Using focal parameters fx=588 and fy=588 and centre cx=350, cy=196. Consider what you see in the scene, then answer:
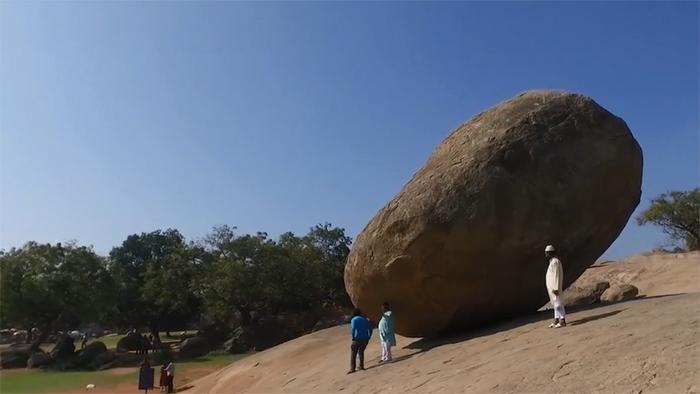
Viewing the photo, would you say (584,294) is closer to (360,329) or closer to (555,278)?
(555,278)

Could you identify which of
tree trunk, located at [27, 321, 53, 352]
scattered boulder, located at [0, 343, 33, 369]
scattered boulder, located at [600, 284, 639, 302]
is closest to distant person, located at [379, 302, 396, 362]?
scattered boulder, located at [600, 284, 639, 302]

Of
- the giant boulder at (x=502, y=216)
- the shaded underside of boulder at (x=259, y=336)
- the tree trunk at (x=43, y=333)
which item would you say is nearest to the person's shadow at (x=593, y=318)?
the giant boulder at (x=502, y=216)

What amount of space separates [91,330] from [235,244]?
39.7 meters

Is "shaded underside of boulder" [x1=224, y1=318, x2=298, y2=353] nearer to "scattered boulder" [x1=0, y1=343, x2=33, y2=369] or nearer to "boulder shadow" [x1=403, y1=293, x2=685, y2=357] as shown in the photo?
"scattered boulder" [x1=0, y1=343, x2=33, y2=369]

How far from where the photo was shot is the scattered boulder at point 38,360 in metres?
37.4

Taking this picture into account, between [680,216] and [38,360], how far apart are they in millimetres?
50904

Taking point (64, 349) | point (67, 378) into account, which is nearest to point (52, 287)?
point (64, 349)

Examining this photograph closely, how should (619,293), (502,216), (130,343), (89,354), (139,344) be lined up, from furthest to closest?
(130,343) → (139,344) → (89,354) → (619,293) → (502,216)

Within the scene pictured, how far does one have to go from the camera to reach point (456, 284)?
11.8 meters

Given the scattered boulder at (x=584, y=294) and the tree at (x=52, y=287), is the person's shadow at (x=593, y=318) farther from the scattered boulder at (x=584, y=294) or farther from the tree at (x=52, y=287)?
the tree at (x=52, y=287)

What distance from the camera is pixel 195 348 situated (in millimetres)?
42844

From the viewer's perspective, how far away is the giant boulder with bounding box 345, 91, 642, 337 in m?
11.5

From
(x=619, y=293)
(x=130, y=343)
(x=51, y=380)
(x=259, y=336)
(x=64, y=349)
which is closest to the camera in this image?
(x=619, y=293)

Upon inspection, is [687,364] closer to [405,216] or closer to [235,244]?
[405,216]
